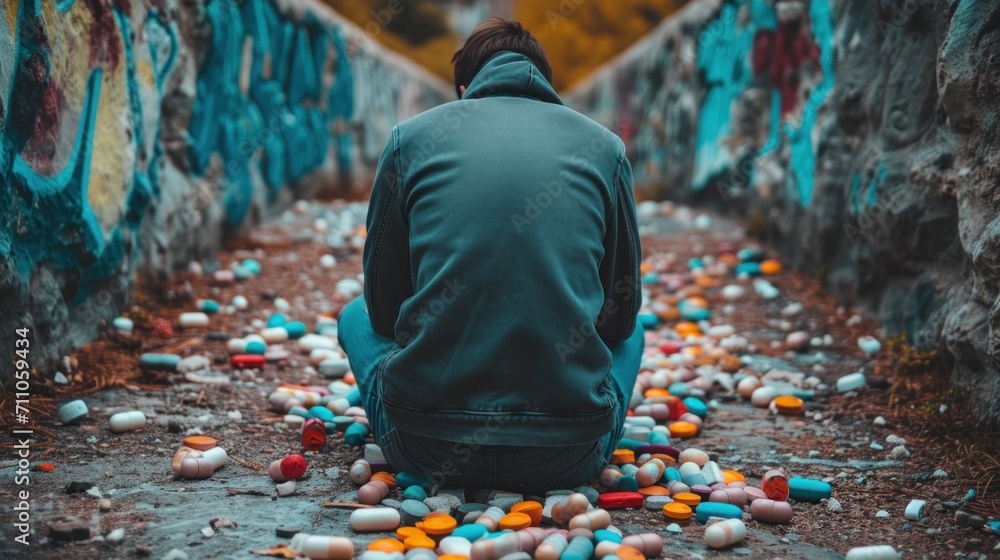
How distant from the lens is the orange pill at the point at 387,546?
6.81 ft

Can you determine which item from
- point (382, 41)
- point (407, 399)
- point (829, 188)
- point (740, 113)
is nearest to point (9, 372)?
point (407, 399)

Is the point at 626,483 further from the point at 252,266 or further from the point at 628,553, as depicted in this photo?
the point at 252,266

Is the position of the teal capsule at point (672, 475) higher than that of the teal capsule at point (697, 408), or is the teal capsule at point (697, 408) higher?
the teal capsule at point (672, 475)

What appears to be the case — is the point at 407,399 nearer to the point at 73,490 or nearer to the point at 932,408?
the point at 73,490

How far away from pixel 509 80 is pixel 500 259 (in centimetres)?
54

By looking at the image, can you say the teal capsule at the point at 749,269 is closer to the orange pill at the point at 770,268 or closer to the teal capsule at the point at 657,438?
the orange pill at the point at 770,268

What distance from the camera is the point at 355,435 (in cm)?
291

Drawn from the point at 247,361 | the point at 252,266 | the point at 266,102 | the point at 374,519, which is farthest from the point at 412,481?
the point at 266,102

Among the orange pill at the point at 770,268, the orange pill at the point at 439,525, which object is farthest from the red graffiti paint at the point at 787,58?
the orange pill at the point at 439,525

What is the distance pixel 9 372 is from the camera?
289 centimetres

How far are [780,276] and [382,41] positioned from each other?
1888cm

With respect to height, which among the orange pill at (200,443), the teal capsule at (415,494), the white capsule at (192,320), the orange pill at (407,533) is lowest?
the white capsule at (192,320)

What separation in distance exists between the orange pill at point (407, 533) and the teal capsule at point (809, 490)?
1190 mm

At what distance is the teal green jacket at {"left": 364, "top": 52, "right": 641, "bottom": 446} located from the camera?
2123mm
